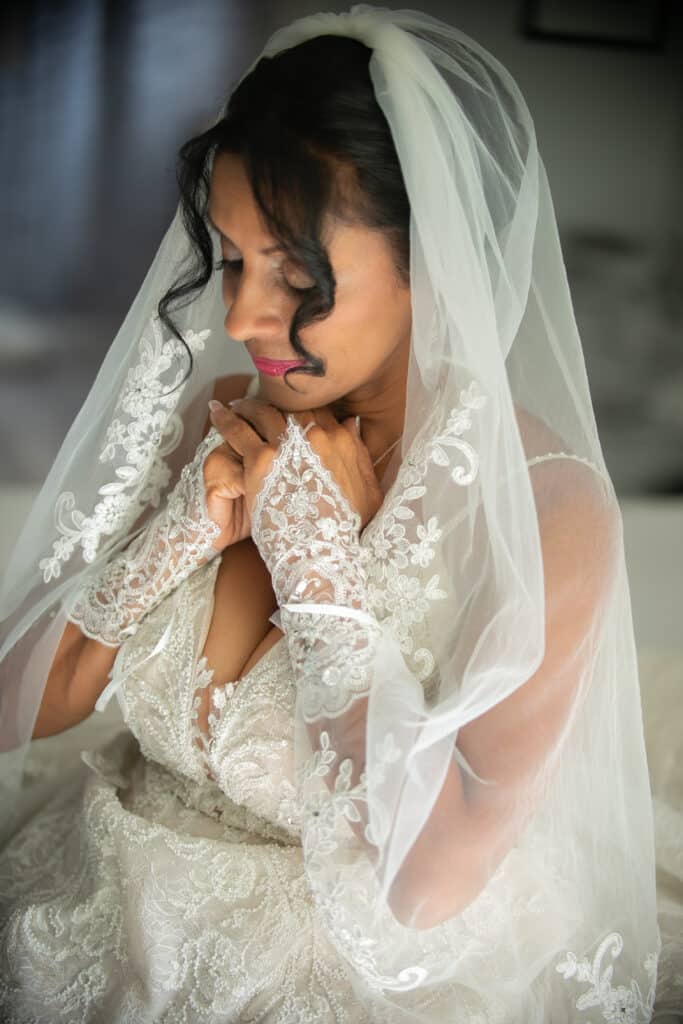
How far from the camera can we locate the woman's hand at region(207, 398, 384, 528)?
101 centimetres

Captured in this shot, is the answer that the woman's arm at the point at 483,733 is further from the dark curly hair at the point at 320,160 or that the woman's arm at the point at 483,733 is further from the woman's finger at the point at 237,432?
the dark curly hair at the point at 320,160

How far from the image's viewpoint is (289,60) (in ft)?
3.24

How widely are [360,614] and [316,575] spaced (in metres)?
0.06

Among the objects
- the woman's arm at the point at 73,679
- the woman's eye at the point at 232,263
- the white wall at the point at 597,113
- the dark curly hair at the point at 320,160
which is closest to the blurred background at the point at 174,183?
the white wall at the point at 597,113

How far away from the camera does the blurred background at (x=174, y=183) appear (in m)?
2.32

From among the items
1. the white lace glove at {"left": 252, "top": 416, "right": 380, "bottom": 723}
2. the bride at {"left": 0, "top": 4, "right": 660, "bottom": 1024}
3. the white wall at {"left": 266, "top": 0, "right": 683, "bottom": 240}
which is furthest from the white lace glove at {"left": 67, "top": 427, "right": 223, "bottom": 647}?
the white wall at {"left": 266, "top": 0, "right": 683, "bottom": 240}

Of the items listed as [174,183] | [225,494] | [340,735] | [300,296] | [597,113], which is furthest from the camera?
[174,183]

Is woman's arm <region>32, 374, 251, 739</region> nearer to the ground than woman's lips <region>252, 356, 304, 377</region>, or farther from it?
nearer to the ground

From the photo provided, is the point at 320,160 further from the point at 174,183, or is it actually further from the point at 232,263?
the point at 174,183

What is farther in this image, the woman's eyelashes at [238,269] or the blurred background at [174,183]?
the blurred background at [174,183]

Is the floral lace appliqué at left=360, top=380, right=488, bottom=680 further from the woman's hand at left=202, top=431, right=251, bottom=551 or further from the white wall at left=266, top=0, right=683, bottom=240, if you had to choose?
the white wall at left=266, top=0, right=683, bottom=240

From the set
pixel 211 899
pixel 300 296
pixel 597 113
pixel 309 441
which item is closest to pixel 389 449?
pixel 309 441

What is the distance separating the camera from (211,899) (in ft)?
3.25

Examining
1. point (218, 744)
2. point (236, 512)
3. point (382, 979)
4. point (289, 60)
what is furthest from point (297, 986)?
point (289, 60)
